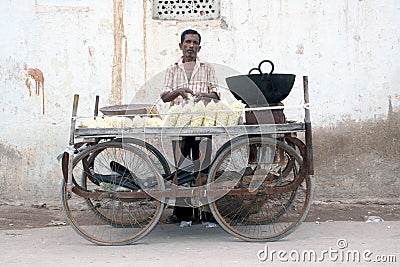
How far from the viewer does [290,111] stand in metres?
A: 6.84

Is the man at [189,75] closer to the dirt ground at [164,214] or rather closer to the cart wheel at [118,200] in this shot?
the cart wheel at [118,200]

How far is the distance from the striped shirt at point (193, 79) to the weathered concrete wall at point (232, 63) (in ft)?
3.41

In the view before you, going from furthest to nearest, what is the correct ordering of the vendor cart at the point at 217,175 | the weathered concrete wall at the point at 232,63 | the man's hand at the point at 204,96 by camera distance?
1. the weathered concrete wall at the point at 232,63
2. the man's hand at the point at 204,96
3. the vendor cart at the point at 217,175

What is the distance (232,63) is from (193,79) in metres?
1.20

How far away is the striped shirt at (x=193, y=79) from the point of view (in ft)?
18.7

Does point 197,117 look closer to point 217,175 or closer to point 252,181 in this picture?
point 217,175

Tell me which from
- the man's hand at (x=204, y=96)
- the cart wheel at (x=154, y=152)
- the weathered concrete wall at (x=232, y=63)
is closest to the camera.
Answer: the cart wheel at (x=154, y=152)

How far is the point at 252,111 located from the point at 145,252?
4.57ft

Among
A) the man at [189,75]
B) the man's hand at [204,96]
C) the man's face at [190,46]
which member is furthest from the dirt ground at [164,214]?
the man's face at [190,46]

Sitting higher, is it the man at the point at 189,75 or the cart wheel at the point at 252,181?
the man at the point at 189,75

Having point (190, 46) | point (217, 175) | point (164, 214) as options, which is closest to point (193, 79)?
point (190, 46)

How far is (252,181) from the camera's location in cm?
504

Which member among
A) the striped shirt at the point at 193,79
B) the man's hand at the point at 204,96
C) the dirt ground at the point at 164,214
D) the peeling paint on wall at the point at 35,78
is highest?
the peeling paint on wall at the point at 35,78

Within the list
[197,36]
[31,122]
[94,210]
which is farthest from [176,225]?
[31,122]
